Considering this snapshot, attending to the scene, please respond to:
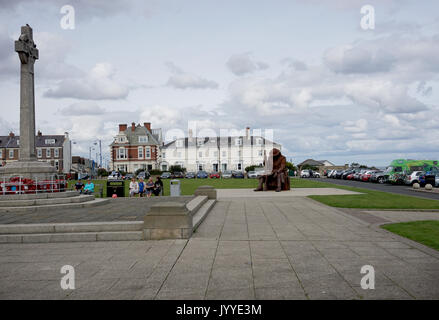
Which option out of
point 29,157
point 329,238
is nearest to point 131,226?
point 329,238

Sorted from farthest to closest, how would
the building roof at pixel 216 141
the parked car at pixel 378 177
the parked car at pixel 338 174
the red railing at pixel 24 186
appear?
the building roof at pixel 216 141 → the parked car at pixel 338 174 → the parked car at pixel 378 177 → the red railing at pixel 24 186

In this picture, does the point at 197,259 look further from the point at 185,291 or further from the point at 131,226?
the point at 131,226

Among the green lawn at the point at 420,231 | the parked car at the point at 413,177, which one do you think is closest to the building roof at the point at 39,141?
the parked car at the point at 413,177

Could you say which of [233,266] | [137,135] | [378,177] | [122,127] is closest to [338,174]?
[378,177]

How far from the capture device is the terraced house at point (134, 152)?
8188 cm

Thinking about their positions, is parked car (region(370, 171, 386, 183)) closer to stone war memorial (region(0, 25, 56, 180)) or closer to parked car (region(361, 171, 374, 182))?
parked car (region(361, 171, 374, 182))

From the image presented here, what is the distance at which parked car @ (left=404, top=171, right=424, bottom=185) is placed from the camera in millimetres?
36688

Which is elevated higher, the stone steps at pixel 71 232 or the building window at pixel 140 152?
the building window at pixel 140 152

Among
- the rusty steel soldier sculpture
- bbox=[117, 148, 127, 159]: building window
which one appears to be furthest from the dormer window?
the rusty steel soldier sculpture

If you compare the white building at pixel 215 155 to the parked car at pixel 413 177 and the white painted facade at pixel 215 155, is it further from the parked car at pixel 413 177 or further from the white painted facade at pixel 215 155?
the parked car at pixel 413 177

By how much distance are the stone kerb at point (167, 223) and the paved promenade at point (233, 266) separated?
0.30 metres

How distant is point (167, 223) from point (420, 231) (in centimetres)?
661
